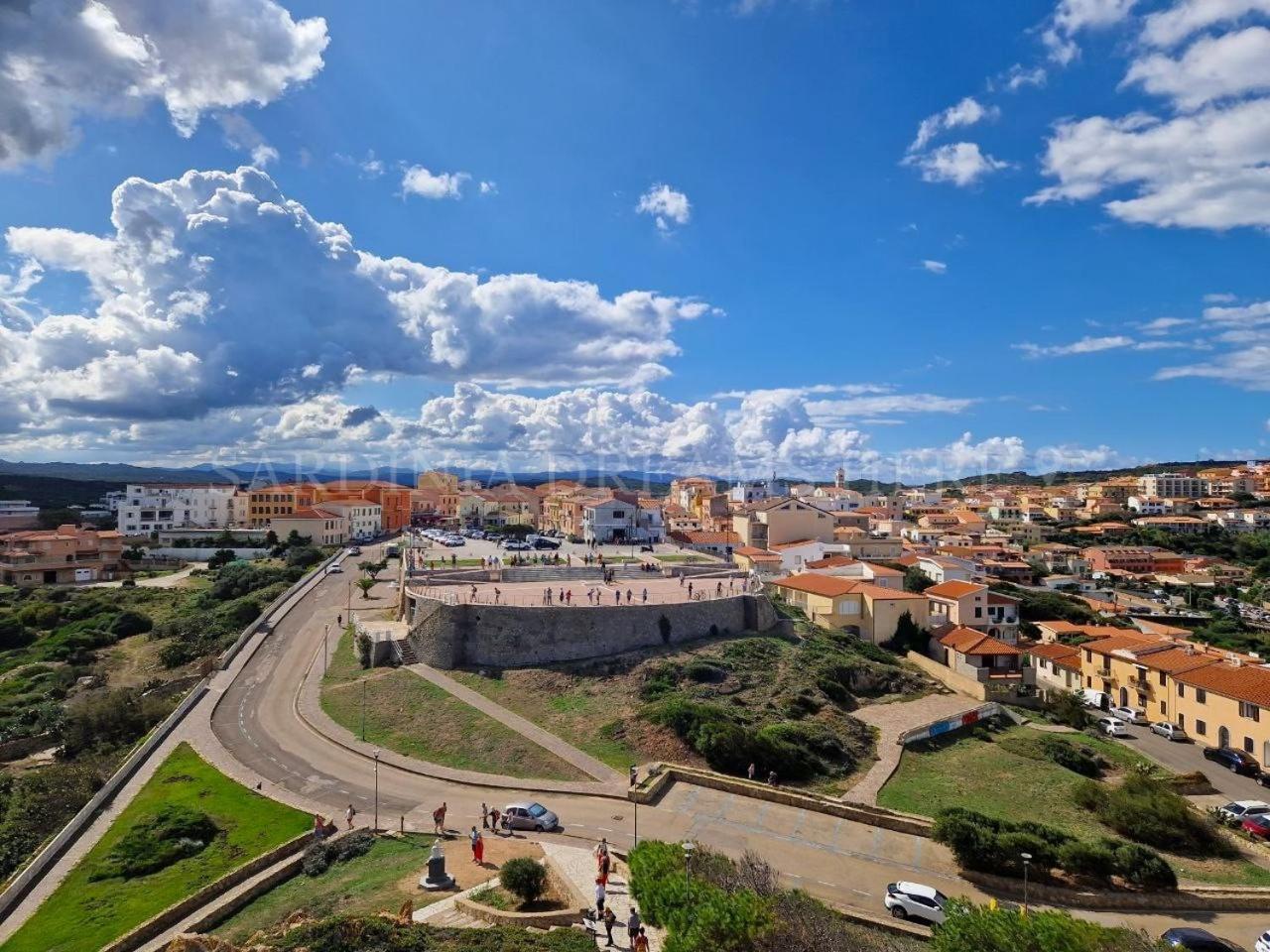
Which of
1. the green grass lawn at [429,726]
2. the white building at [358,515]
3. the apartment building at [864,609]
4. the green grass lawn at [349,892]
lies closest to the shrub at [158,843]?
the green grass lawn at [349,892]

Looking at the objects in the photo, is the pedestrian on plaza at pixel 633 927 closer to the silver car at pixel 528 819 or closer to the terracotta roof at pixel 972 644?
the silver car at pixel 528 819

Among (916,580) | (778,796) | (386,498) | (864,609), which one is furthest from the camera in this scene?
(386,498)

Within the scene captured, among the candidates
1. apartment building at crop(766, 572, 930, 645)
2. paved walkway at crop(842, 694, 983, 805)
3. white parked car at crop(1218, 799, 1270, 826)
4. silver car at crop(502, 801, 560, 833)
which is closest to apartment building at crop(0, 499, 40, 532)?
apartment building at crop(766, 572, 930, 645)

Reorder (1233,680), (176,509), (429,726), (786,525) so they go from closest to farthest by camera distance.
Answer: (429,726), (1233,680), (786,525), (176,509)

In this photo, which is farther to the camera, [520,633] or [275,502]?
[275,502]

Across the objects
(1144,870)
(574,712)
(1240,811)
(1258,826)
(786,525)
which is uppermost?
(786,525)

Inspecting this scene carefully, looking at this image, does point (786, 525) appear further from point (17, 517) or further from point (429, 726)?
point (17, 517)

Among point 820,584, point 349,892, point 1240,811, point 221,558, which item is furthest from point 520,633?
point 221,558
